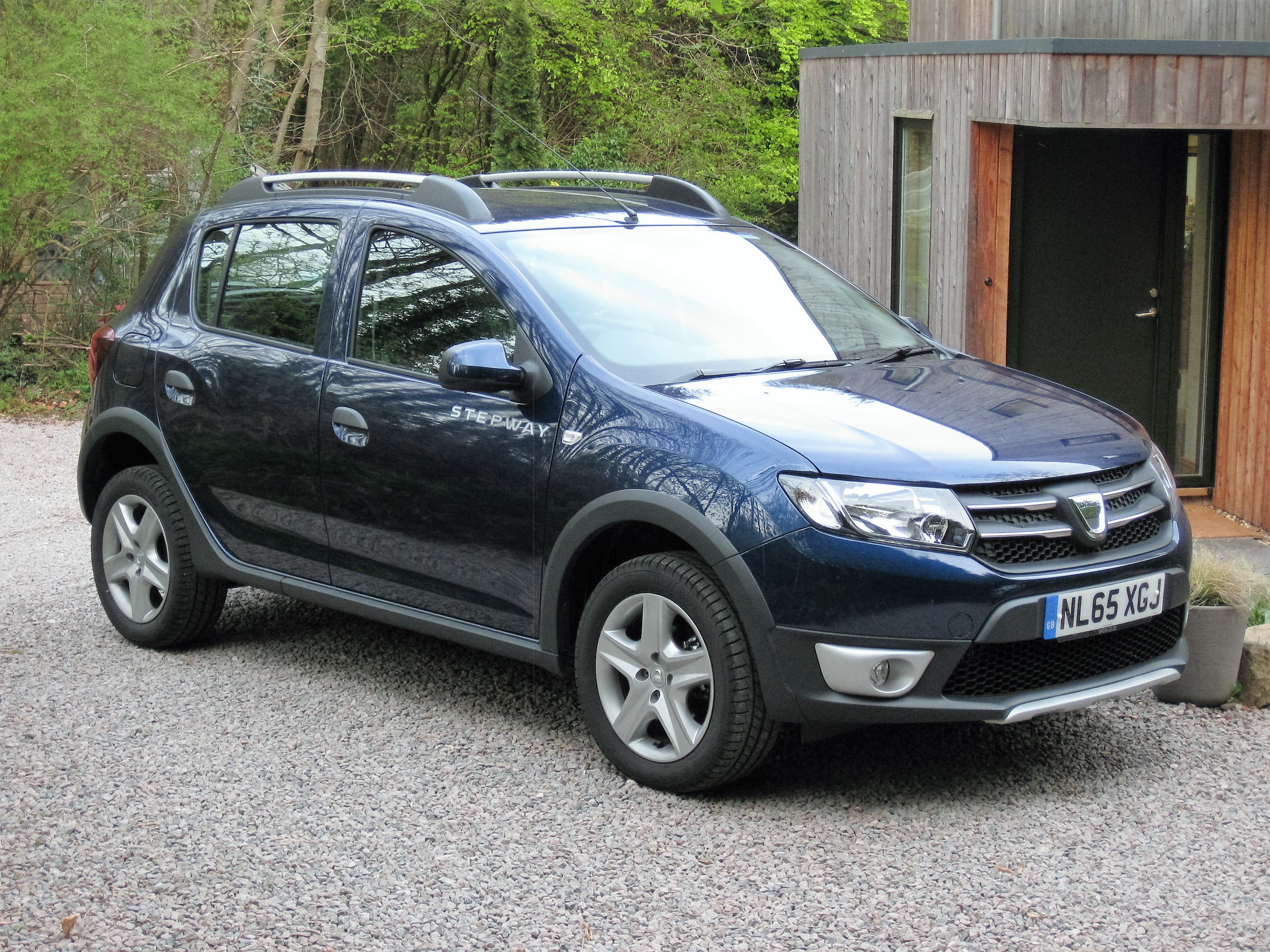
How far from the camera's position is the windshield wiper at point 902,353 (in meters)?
5.38

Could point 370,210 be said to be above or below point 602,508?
above

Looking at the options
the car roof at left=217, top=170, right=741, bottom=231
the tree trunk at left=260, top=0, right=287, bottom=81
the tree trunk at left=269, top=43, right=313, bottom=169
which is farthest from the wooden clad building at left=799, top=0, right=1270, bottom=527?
the tree trunk at left=269, top=43, right=313, bottom=169

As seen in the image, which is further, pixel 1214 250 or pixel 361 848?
pixel 1214 250

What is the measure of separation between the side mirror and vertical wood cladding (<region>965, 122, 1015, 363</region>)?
15.4 feet

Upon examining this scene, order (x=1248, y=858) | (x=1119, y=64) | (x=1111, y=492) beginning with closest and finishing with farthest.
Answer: (x=1248, y=858), (x=1111, y=492), (x=1119, y=64)

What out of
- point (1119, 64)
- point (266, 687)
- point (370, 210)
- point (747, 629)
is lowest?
point (266, 687)

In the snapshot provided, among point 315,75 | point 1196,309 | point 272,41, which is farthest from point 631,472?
point 315,75

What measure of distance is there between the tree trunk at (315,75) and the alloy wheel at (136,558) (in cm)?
1750

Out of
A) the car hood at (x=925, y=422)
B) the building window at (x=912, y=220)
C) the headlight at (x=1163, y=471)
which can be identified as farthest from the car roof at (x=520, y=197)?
the building window at (x=912, y=220)

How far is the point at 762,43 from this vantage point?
28734 millimetres

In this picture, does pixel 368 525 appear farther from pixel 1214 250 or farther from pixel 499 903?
pixel 1214 250

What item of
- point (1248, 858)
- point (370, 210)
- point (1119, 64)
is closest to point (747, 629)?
point (1248, 858)

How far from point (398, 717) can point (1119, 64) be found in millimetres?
5059

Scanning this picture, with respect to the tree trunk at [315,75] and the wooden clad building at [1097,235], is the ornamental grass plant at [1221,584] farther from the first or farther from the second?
the tree trunk at [315,75]
